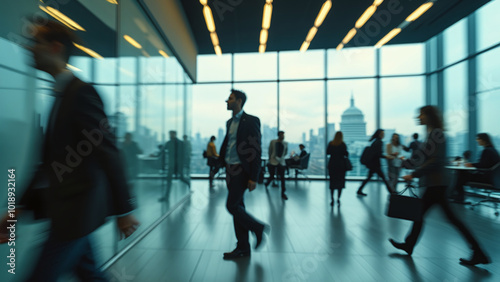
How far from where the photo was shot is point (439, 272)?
6.71 ft

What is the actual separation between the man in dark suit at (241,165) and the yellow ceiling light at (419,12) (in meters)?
5.34

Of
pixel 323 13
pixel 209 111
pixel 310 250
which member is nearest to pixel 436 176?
pixel 310 250

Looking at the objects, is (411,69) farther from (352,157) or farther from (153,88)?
(153,88)

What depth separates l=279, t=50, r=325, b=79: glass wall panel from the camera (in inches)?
295

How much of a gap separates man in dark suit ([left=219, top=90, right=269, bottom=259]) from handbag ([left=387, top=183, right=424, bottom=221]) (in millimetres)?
1393

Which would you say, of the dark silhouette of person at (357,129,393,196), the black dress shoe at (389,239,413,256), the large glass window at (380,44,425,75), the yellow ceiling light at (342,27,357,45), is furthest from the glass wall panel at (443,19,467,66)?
the black dress shoe at (389,239,413,256)

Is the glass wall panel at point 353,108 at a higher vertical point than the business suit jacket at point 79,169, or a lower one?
higher

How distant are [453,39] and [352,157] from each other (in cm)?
444

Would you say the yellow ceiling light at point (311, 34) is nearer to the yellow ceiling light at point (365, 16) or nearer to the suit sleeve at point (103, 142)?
the yellow ceiling light at point (365, 16)

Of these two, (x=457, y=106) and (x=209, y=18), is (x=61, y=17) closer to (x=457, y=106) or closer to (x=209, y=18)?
(x=209, y=18)

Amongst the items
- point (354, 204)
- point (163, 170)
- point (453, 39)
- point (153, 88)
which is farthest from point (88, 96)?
point (453, 39)

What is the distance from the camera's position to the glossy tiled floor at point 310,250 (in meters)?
2.01

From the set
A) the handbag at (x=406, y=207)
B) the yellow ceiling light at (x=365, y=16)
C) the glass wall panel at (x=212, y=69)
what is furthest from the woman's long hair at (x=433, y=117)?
the glass wall panel at (x=212, y=69)

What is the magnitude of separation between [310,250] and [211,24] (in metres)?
5.32
